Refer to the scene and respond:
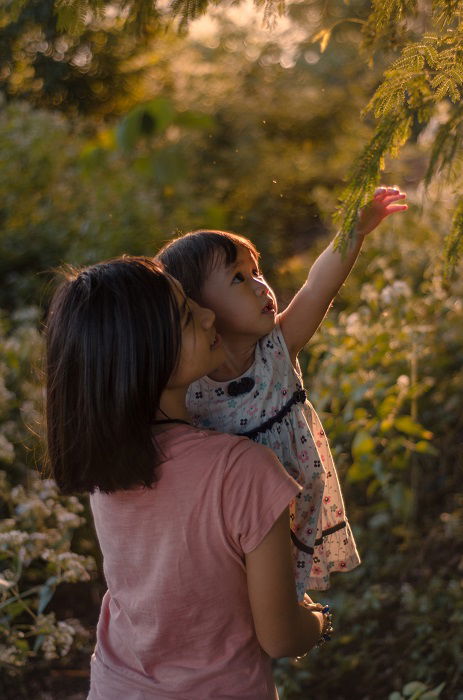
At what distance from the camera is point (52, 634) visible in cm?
260

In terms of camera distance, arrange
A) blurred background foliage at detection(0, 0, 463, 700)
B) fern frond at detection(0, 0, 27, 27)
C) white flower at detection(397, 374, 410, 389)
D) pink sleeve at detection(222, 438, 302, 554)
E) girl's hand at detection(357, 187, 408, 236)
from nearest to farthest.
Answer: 1. pink sleeve at detection(222, 438, 302, 554)
2. girl's hand at detection(357, 187, 408, 236)
3. fern frond at detection(0, 0, 27, 27)
4. blurred background foliage at detection(0, 0, 463, 700)
5. white flower at detection(397, 374, 410, 389)

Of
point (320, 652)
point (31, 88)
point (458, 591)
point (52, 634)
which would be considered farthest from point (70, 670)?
point (31, 88)

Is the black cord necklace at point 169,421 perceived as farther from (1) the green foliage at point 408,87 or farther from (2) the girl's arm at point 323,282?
(1) the green foliage at point 408,87

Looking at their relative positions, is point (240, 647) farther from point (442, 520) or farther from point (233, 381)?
point (442, 520)

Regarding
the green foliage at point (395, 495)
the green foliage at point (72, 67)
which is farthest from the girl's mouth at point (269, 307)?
the green foliage at point (72, 67)

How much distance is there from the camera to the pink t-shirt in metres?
1.26

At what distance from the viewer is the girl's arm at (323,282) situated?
1.53m

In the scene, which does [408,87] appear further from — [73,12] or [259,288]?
[73,12]

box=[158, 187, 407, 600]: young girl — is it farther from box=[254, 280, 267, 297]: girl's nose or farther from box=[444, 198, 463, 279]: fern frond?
box=[444, 198, 463, 279]: fern frond

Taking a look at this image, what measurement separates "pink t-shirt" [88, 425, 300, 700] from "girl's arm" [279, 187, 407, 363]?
1.05 feet

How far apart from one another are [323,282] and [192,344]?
1.06 ft

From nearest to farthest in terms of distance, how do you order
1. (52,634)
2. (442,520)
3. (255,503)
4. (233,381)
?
(255,503) → (233,381) → (52,634) → (442,520)

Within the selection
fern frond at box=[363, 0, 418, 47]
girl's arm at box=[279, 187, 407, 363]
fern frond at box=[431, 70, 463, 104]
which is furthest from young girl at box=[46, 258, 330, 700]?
fern frond at box=[363, 0, 418, 47]

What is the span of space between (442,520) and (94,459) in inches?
100
